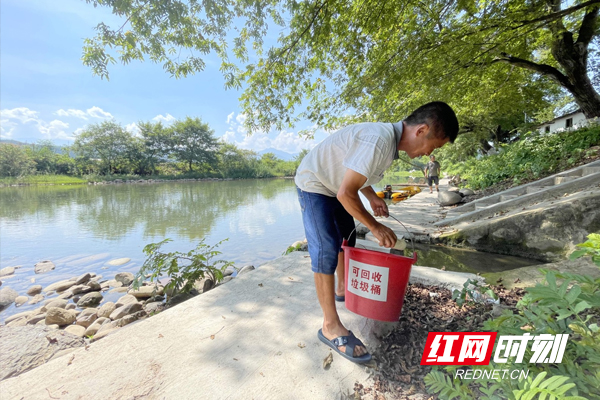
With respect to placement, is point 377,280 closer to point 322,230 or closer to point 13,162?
point 322,230

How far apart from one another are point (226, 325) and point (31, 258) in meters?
6.59

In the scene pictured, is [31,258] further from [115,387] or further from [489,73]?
[489,73]

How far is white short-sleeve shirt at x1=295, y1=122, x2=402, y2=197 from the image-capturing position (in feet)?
4.27

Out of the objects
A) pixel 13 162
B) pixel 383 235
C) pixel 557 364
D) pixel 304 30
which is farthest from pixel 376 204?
pixel 13 162

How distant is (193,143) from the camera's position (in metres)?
43.6

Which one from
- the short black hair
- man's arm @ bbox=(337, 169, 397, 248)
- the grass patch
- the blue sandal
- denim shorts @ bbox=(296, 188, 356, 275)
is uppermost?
the short black hair

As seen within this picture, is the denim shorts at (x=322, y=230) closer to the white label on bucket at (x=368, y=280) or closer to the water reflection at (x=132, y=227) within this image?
the white label on bucket at (x=368, y=280)

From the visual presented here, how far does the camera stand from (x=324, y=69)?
17.4ft

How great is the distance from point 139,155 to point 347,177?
4533 cm

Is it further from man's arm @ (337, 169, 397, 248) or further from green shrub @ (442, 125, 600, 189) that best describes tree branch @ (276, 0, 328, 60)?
green shrub @ (442, 125, 600, 189)

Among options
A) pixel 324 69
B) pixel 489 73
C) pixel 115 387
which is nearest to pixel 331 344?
pixel 115 387

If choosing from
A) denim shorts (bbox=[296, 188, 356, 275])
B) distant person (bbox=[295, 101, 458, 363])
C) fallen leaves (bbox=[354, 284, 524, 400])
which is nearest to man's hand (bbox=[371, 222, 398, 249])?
distant person (bbox=[295, 101, 458, 363])

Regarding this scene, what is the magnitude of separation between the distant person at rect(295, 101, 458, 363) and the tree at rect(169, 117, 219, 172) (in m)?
45.0

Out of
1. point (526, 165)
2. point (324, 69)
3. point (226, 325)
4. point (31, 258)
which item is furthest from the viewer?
point (526, 165)
